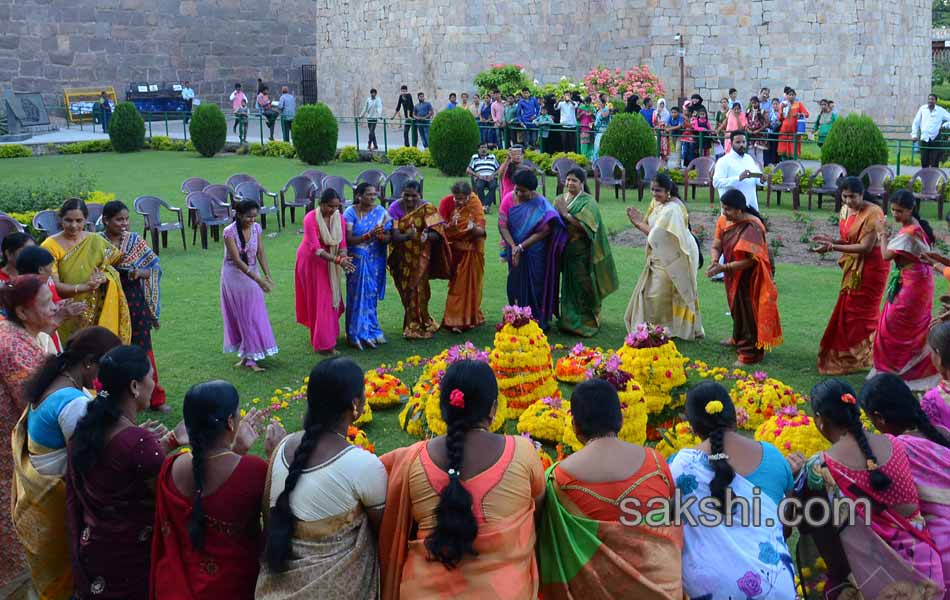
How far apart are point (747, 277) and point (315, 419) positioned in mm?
5090

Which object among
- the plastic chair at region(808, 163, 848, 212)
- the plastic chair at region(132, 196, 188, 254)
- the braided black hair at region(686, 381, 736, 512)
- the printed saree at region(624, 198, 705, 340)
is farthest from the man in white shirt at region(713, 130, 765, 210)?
the braided black hair at region(686, 381, 736, 512)

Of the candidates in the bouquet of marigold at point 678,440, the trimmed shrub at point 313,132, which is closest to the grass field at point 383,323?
the bouquet of marigold at point 678,440

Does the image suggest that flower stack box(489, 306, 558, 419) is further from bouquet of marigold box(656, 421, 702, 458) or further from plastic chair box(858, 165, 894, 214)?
plastic chair box(858, 165, 894, 214)

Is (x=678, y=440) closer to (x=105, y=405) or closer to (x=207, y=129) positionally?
(x=105, y=405)

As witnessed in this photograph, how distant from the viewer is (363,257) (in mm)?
8570

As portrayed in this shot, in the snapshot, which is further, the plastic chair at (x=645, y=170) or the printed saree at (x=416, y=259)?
the plastic chair at (x=645, y=170)

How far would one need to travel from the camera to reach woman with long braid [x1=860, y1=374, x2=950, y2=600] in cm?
373

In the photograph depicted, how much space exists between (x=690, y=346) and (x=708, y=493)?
16.0ft

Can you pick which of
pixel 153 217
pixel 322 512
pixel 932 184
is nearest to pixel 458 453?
pixel 322 512

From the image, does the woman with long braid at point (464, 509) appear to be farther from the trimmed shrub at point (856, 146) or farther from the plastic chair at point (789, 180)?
the trimmed shrub at point (856, 146)

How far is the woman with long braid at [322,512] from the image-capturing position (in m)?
3.45

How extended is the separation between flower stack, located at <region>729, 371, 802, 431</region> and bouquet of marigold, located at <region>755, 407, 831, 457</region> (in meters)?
1.00

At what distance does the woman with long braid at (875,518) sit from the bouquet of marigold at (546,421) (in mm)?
2596

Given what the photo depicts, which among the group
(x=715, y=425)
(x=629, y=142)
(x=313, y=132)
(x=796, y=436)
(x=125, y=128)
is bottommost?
(x=796, y=436)
